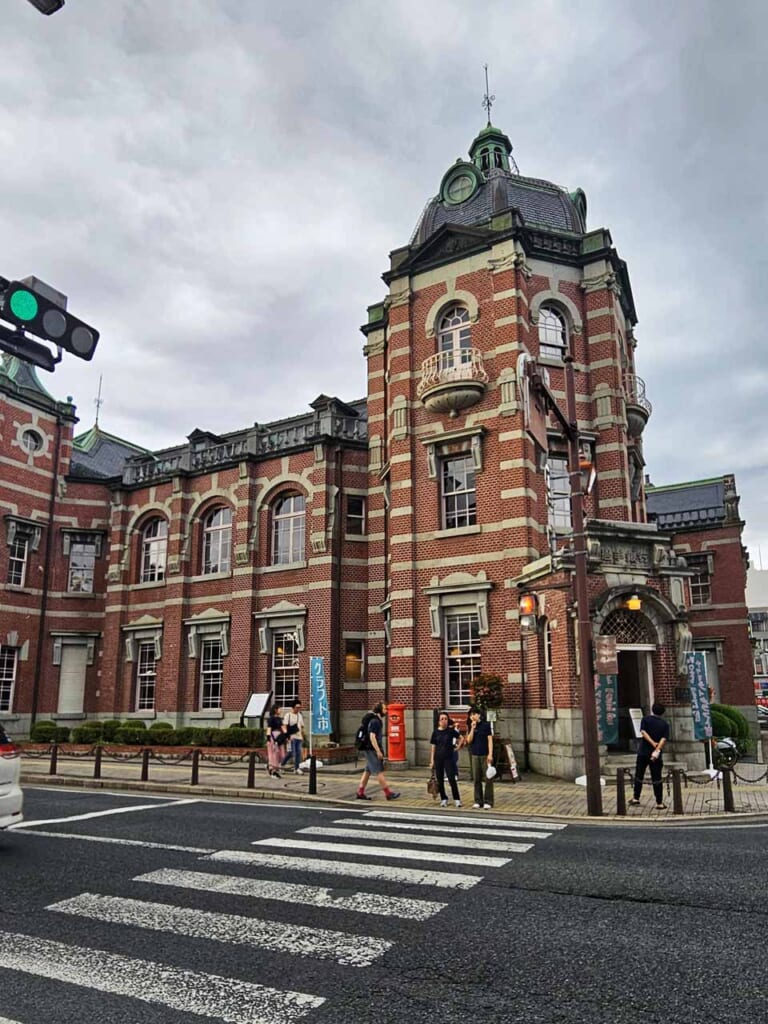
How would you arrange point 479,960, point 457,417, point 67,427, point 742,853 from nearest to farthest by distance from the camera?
point 479,960 < point 742,853 < point 457,417 < point 67,427

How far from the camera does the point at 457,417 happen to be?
20.5 m

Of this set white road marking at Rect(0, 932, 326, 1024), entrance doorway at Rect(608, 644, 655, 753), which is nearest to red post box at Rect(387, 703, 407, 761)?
entrance doorway at Rect(608, 644, 655, 753)

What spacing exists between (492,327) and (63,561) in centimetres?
1850

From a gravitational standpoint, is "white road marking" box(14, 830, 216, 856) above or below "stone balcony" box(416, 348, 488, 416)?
below

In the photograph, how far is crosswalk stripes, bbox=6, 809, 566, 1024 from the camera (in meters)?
4.53

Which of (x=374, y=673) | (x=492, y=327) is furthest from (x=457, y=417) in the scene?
(x=374, y=673)

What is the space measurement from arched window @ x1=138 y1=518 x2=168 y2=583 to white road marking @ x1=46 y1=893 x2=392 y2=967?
72.9 ft

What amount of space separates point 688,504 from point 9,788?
31491 mm

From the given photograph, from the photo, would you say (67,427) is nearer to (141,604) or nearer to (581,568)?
(141,604)

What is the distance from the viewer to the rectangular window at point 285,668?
78.4 ft

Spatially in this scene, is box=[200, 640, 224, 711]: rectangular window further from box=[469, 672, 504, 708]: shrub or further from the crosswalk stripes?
the crosswalk stripes

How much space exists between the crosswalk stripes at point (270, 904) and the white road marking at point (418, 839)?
1cm

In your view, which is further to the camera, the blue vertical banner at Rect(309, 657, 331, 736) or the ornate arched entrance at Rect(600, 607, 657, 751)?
the blue vertical banner at Rect(309, 657, 331, 736)

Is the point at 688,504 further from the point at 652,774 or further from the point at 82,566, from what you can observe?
the point at 82,566
